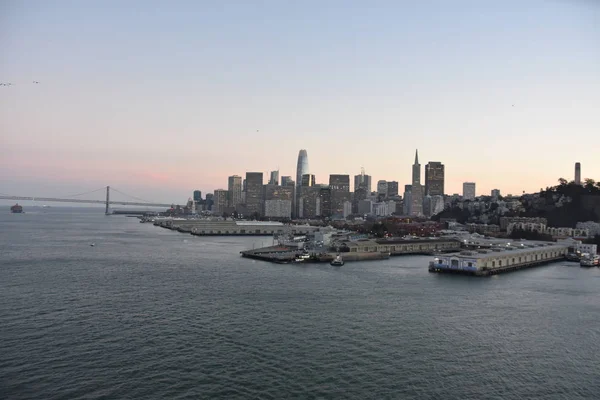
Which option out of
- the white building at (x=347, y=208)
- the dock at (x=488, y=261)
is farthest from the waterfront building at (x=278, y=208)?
the dock at (x=488, y=261)

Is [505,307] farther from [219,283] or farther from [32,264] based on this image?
[32,264]

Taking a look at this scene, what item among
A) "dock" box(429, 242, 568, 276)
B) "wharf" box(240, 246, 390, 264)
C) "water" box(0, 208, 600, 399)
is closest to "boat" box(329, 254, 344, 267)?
"wharf" box(240, 246, 390, 264)

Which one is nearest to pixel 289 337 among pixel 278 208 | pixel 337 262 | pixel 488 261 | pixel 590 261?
pixel 337 262

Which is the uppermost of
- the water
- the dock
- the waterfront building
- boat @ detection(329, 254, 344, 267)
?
the waterfront building

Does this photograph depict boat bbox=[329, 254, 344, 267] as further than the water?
Yes

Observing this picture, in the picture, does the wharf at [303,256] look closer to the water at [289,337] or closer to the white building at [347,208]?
the water at [289,337]

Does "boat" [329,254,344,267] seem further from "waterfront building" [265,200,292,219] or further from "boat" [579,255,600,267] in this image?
"waterfront building" [265,200,292,219]
